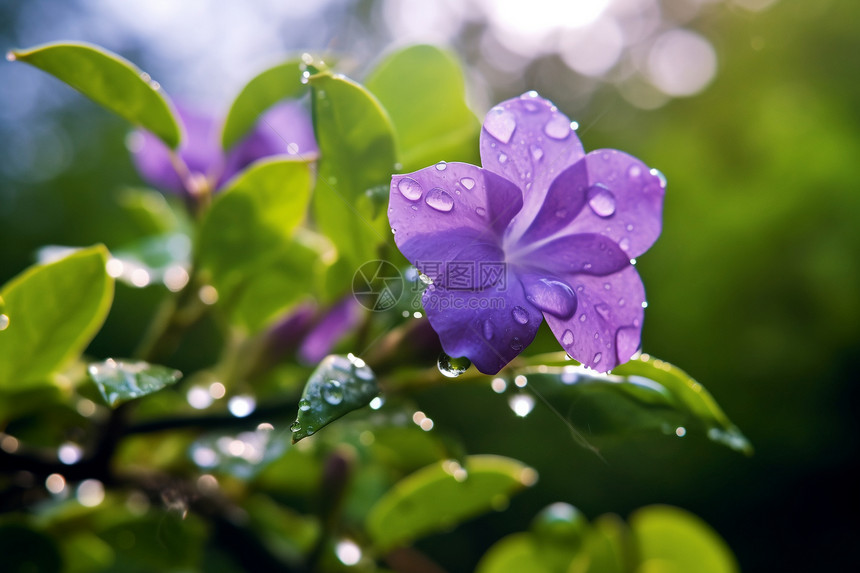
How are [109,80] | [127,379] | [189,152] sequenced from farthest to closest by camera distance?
[189,152] → [109,80] → [127,379]

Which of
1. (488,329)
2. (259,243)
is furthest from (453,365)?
(259,243)

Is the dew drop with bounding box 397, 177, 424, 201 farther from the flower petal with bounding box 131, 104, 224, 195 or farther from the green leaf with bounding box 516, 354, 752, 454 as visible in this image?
the flower petal with bounding box 131, 104, 224, 195

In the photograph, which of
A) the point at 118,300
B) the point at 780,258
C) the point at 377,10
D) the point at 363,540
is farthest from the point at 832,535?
the point at 377,10

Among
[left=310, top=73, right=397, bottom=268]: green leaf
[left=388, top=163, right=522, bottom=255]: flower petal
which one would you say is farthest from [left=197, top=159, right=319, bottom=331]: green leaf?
[left=388, top=163, right=522, bottom=255]: flower petal

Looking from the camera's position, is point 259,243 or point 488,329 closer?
point 488,329

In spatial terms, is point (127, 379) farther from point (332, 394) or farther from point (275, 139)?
point (275, 139)
